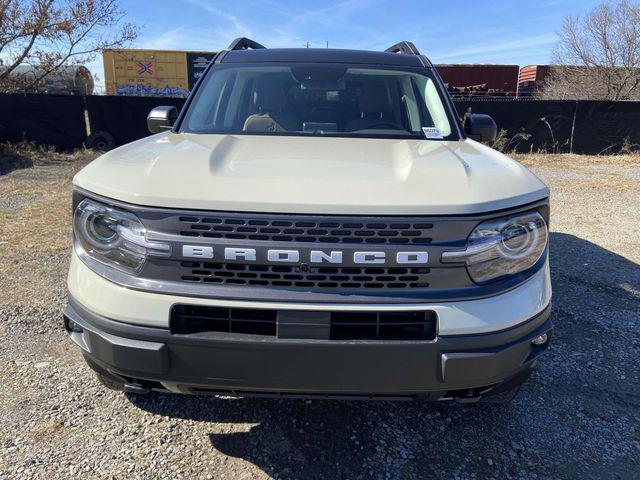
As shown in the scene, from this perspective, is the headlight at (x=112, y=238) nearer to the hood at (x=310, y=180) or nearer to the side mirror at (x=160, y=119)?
the hood at (x=310, y=180)

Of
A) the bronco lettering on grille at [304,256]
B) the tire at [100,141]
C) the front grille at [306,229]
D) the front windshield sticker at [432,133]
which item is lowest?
the tire at [100,141]

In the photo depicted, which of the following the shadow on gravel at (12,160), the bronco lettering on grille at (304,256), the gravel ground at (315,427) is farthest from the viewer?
the shadow on gravel at (12,160)

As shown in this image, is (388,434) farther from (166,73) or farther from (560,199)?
(166,73)

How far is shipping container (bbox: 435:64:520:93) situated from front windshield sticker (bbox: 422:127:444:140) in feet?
89.3

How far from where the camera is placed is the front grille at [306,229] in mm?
1868

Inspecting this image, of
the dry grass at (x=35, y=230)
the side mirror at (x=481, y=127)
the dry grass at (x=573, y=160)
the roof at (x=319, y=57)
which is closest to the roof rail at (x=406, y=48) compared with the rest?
the roof at (x=319, y=57)

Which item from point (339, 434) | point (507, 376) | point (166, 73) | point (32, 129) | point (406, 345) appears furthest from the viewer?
point (166, 73)

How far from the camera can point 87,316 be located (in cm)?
203

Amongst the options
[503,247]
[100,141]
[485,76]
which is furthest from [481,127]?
[485,76]

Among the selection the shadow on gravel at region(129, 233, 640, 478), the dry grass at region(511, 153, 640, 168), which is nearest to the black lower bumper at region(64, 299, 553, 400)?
the shadow on gravel at region(129, 233, 640, 478)

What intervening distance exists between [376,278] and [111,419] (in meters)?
1.70

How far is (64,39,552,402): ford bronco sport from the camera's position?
1876 millimetres

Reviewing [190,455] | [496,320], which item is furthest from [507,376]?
[190,455]

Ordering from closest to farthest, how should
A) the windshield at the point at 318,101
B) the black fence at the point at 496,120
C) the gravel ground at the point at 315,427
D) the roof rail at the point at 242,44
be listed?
the gravel ground at the point at 315,427 < the windshield at the point at 318,101 < the roof rail at the point at 242,44 < the black fence at the point at 496,120
